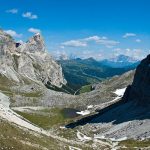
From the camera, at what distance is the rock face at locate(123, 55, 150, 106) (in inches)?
5738

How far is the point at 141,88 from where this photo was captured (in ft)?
502

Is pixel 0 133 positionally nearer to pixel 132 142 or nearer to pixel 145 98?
pixel 132 142

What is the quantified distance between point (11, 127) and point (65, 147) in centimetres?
1194

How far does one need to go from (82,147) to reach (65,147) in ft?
25.4

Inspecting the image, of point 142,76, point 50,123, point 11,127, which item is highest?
point 142,76

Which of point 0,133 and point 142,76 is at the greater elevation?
point 142,76

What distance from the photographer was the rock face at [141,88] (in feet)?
478

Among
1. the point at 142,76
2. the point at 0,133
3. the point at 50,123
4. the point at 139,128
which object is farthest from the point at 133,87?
the point at 0,133

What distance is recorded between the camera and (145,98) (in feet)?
474

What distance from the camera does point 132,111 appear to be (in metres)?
142

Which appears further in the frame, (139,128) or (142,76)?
(142,76)

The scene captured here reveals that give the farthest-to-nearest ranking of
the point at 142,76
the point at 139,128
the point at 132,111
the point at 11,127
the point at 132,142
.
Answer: the point at 142,76, the point at 132,111, the point at 139,128, the point at 132,142, the point at 11,127

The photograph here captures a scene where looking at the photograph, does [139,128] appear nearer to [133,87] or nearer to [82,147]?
[82,147]

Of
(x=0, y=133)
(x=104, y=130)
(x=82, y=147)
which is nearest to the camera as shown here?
(x=0, y=133)
